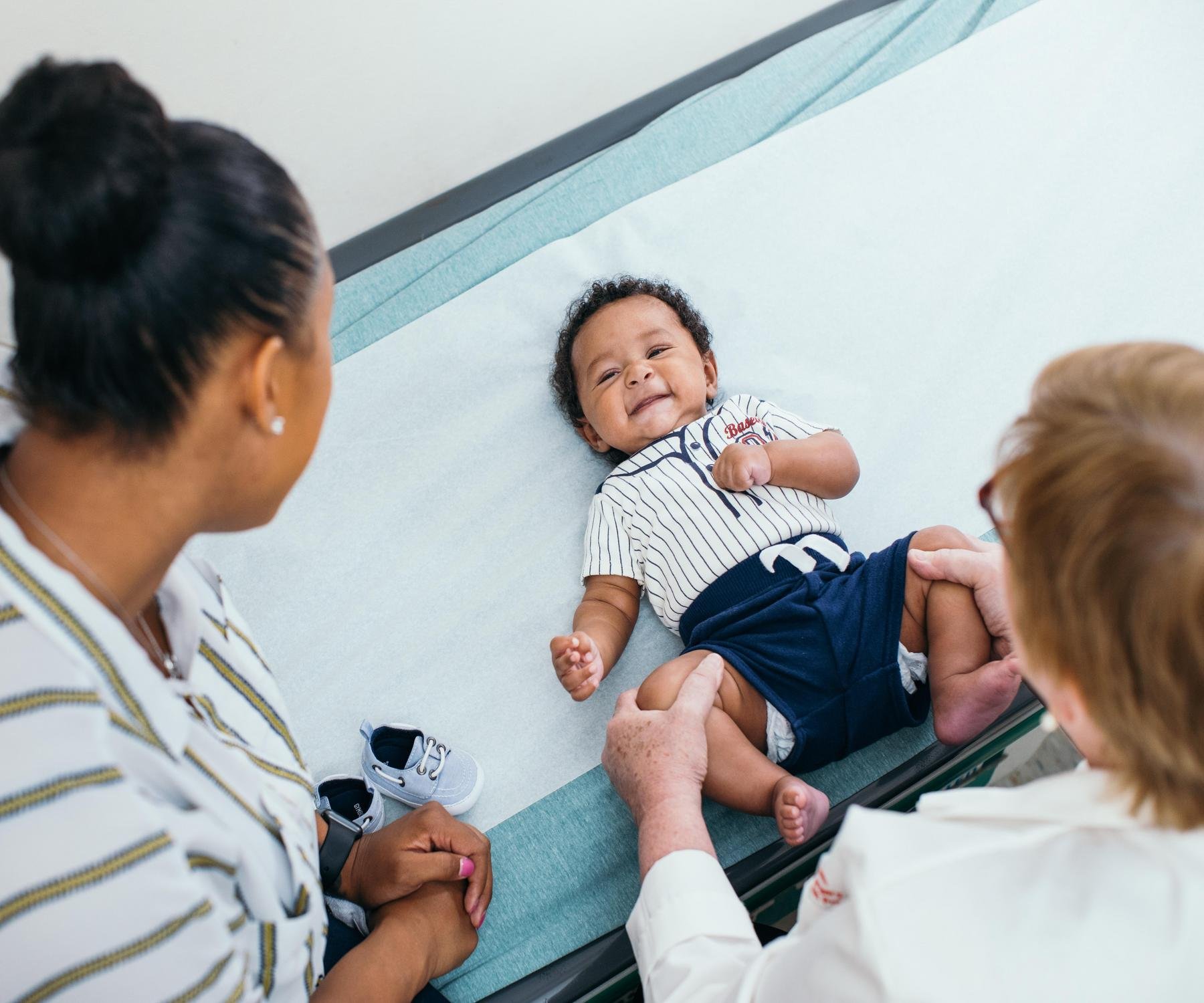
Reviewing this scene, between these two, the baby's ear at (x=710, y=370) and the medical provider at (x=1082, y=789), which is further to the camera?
the baby's ear at (x=710, y=370)

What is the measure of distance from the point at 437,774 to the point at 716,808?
0.39 m

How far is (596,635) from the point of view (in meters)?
1.39

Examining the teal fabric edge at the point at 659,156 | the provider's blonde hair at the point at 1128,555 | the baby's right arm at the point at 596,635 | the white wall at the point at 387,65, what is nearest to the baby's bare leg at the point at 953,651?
the baby's right arm at the point at 596,635

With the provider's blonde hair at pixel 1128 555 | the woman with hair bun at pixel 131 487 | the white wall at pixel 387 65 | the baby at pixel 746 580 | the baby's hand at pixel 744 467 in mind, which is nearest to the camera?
the provider's blonde hair at pixel 1128 555

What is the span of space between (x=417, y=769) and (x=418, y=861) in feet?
0.51

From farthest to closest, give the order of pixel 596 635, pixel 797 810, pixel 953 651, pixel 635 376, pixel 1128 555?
pixel 635 376
pixel 596 635
pixel 953 651
pixel 797 810
pixel 1128 555

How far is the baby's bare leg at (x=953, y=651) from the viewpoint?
1.20 meters

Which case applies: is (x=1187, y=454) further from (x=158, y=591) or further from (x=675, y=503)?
(x=675, y=503)

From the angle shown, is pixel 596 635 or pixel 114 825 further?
pixel 596 635

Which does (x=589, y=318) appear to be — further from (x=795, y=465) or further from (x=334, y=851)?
(x=334, y=851)

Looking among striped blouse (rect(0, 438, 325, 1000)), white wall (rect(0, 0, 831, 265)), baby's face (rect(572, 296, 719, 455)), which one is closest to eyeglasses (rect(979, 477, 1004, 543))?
striped blouse (rect(0, 438, 325, 1000))

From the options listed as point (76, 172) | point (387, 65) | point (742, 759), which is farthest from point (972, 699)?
point (387, 65)

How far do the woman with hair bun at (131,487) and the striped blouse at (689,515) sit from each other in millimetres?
722

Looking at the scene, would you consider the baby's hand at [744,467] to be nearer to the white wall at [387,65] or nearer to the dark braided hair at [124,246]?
the dark braided hair at [124,246]
